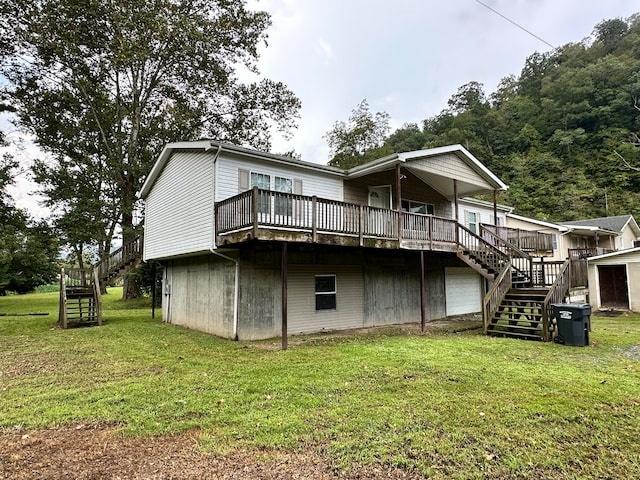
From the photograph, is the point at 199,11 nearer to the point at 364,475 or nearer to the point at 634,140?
the point at 364,475

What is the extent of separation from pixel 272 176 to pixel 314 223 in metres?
3.02

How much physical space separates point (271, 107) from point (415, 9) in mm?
15232

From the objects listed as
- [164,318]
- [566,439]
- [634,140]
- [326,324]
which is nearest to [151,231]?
[164,318]

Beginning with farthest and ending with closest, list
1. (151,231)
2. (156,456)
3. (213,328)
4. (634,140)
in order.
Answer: (634,140)
(151,231)
(213,328)
(156,456)

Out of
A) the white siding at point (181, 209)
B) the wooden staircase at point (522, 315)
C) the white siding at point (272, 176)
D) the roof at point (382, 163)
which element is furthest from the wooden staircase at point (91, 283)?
the wooden staircase at point (522, 315)

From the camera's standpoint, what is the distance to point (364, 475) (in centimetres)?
324

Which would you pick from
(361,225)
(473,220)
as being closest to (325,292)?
(361,225)

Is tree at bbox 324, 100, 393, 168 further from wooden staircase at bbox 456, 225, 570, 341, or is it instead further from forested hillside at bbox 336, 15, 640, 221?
wooden staircase at bbox 456, 225, 570, 341

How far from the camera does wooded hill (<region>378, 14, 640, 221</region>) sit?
38750mm

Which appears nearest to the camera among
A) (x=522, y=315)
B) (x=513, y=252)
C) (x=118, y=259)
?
(x=522, y=315)

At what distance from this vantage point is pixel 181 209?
12.3 meters

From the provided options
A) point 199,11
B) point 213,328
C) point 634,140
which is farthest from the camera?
point 634,140

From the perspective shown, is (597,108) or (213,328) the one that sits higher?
(597,108)

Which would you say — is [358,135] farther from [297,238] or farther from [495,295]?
[297,238]
